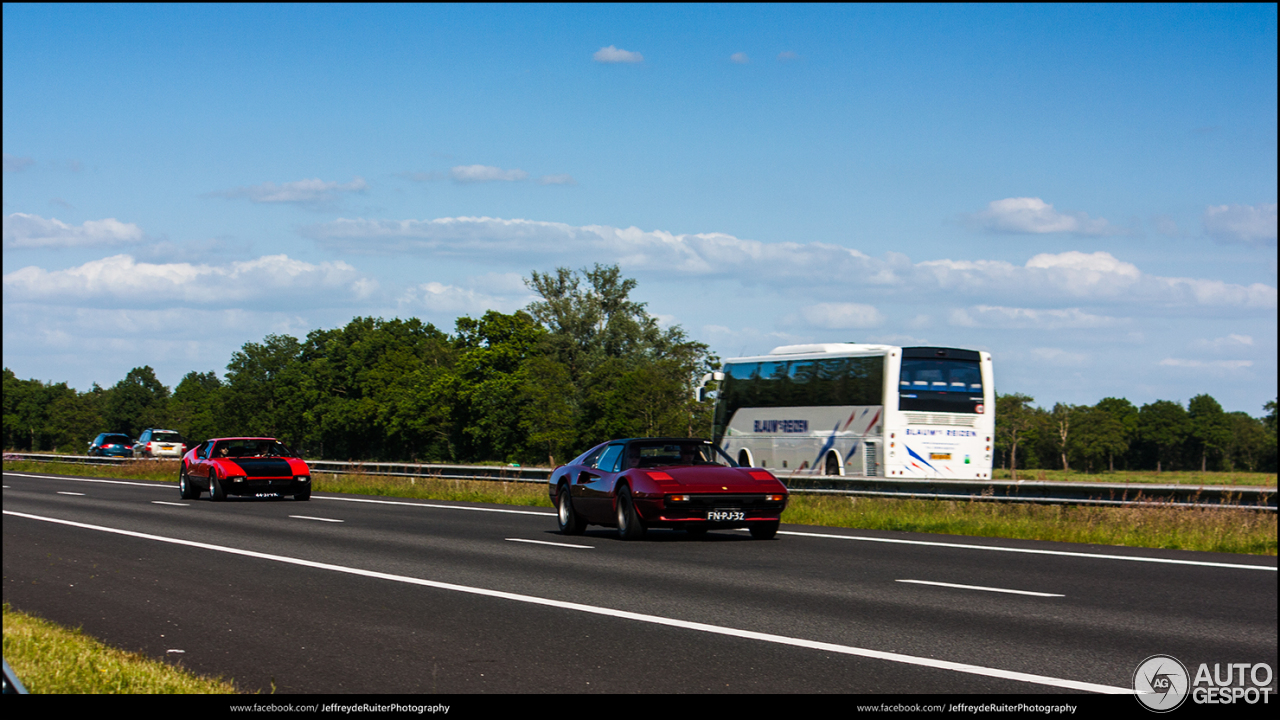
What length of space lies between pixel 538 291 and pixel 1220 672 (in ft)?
342

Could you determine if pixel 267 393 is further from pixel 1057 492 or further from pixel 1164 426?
pixel 1057 492

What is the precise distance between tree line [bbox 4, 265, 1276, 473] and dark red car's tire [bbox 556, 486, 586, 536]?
68.3 meters

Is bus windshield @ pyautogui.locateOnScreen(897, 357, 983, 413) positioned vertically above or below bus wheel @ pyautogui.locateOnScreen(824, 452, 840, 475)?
above

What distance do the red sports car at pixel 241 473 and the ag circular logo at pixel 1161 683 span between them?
23.7m

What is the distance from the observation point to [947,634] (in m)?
8.74

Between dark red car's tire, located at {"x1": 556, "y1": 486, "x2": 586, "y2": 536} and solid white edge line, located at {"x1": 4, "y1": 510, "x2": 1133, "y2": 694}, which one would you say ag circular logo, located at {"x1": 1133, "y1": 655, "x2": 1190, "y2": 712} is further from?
dark red car's tire, located at {"x1": 556, "y1": 486, "x2": 586, "y2": 536}

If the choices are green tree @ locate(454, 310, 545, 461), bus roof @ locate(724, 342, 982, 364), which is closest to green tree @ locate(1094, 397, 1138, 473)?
green tree @ locate(454, 310, 545, 461)

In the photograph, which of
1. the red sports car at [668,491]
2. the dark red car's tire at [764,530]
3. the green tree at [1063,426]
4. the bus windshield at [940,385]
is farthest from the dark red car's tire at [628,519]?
the green tree at [1063,426]

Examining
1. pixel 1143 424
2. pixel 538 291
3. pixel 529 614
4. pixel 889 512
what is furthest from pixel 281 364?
pixel 529 614

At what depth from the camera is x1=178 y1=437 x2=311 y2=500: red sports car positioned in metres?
28.7

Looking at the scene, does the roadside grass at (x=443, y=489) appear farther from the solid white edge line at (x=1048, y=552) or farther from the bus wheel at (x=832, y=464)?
the solid white edge line at (x=1048, y=552)

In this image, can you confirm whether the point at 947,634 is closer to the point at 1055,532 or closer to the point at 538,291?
the point at 1055,532

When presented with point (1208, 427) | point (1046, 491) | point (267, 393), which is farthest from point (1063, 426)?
point (1046, 491)

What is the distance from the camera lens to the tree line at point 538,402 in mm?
101188
